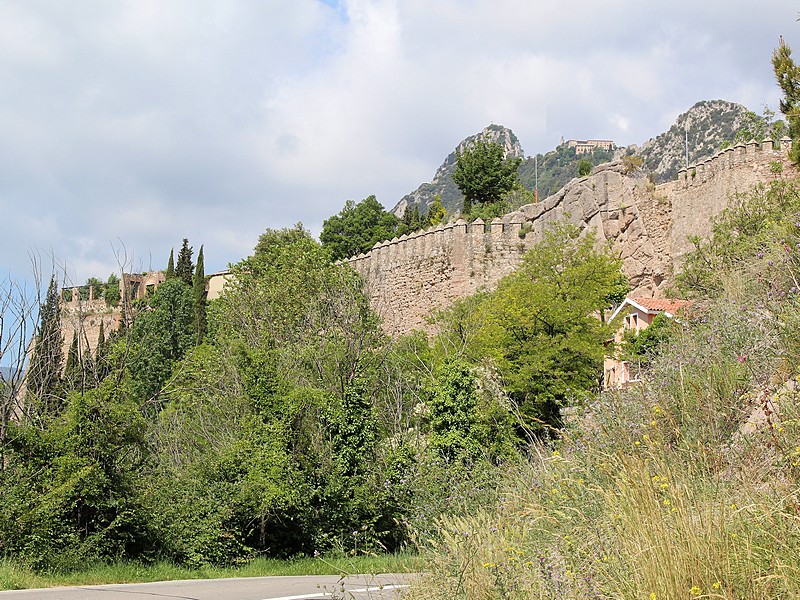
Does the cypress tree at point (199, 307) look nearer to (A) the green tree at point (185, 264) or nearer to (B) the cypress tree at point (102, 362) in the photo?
(A) the green tree at point (185, 264)

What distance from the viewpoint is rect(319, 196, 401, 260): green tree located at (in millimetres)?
55000

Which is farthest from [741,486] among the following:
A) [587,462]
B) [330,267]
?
[330,267]

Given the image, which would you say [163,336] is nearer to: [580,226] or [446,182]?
[580,226]

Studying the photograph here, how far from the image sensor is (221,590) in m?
10.2

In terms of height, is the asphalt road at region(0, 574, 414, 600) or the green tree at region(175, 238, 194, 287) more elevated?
the green tree at region(175, 238, 194, 287)

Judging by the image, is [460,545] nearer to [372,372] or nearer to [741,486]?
[741,486]

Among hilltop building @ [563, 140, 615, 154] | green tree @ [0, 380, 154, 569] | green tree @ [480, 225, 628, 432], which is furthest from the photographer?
hilltop building @ [563, 140, 615, 154]

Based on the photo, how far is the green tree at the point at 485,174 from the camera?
49.4 metres

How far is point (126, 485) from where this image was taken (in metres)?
12.4

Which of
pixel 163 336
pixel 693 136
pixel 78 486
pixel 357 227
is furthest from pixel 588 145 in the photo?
pixel 78 486

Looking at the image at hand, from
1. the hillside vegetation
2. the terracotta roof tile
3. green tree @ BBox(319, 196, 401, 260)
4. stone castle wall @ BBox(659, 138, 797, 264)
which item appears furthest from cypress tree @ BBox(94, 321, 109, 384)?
green tree @ BBox(319, 196, 401, 260)

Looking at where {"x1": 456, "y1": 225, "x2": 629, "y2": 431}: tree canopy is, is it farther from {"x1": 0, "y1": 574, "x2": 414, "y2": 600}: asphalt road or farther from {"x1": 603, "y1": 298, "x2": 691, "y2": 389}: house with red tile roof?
{"x1": 0, "y1": 574, "x2": 414, "y2": 600}: asphalt road

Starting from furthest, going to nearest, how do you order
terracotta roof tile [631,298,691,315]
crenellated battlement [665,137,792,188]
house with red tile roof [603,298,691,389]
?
crenellated battlement [665,137,792,188] < house with red tile roof [603,298,691,389] < terracotta roof tile [631,298,691,315]

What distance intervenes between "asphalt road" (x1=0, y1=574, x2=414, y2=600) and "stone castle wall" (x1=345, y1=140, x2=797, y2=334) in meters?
22.2
